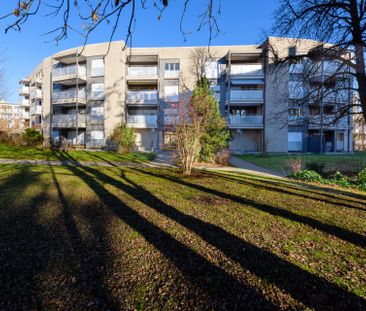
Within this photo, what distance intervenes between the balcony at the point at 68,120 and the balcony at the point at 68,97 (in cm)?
171

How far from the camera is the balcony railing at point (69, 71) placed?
90.4 feet

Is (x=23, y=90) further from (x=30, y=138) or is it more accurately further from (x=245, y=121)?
(x=245, y=121)

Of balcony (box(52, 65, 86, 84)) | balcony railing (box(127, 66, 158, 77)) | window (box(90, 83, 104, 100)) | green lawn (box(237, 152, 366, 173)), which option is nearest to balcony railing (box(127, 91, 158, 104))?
balcony railing (box(127, 66, 158, 77))

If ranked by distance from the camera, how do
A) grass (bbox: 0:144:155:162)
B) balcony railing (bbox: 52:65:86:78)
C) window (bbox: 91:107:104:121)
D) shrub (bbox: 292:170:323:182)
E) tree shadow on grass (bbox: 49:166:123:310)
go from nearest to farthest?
tree shadow on grass (bbox: 49:166:123:310) → shrub (bbox: 292:170:323:182) → grass (bbox: 0:144:155:162) → balcony railing (bbox: 52:65:86:78) → window (bbox: 91:107:104:121)

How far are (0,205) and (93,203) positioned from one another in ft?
6.97

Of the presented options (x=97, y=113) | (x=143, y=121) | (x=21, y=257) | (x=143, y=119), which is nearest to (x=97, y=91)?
(x=97, y=113)

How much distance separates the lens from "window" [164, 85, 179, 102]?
28.9m

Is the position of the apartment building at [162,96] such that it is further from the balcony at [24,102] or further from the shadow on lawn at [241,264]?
the balcony at [24,102]

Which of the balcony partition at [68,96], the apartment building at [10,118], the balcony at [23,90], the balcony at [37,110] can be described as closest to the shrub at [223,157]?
the balcony partition at [68,96]

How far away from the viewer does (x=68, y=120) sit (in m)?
28.2

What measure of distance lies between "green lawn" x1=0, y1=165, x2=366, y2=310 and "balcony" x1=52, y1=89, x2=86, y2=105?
24880 millimetres

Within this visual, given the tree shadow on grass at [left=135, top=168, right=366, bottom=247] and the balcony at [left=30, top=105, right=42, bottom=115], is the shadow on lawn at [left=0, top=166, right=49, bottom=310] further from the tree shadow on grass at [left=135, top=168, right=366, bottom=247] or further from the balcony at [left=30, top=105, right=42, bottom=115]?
the balcony at [left=30, top=105, right=42, bottom=115]

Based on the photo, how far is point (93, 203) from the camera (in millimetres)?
5688

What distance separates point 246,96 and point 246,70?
321cm
